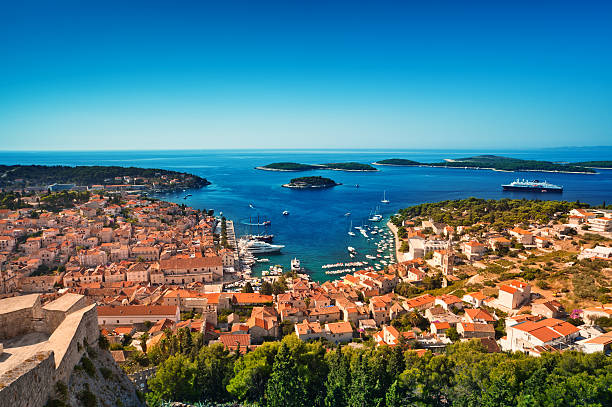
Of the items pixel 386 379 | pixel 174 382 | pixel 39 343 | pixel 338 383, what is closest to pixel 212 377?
pixel 174 382

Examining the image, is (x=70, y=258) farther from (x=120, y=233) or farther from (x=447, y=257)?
(x=447, y=257)

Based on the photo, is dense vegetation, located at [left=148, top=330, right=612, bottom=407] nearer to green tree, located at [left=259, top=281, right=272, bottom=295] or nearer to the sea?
green tree, located at [left=259, top=281, right=272, bottom=295]

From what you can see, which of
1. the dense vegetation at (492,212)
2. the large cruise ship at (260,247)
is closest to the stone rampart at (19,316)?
the large cruise ship at (260,247)

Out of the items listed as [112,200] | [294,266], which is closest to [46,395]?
[294,266]

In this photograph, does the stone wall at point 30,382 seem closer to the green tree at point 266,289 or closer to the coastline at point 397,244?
the green tree at point 266,289

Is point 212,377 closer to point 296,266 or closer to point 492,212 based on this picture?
point 296,266
